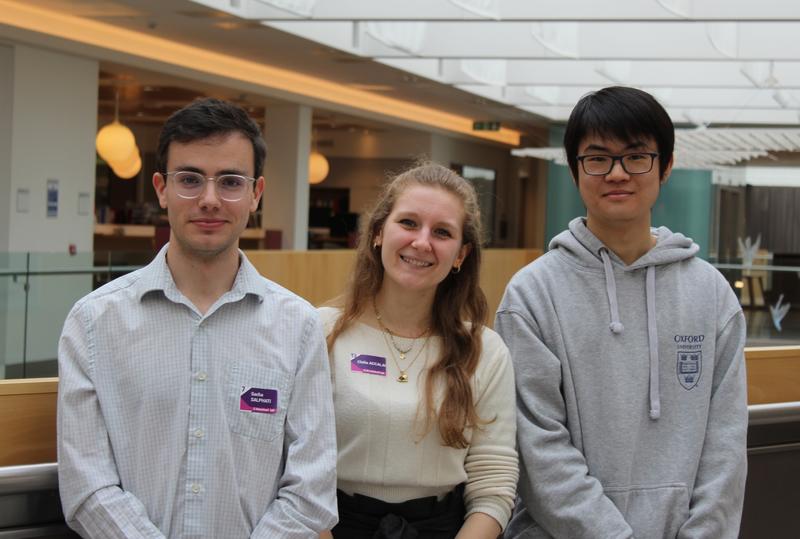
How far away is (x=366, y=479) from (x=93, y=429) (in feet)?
2.10

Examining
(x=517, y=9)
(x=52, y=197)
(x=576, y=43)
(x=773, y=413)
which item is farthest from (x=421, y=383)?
(x=576, y=43)

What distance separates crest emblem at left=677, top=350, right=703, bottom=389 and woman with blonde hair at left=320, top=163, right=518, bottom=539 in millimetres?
409

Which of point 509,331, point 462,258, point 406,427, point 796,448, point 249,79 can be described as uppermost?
point 249,79

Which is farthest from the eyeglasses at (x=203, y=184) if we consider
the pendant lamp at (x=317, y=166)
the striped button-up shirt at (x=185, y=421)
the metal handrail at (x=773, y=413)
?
Answer: the pendant lamp at (x=317, y=166)

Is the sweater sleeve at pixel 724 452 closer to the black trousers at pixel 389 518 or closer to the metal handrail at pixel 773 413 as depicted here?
the black trousers at pixel 389 518

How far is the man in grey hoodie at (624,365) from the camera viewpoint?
2.54 m

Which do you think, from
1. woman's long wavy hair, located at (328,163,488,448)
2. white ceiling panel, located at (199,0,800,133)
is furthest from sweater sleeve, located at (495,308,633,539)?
white ceiling panel, located at (199,0,800,133)

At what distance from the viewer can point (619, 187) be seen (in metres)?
2.59

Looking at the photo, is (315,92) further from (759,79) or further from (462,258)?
(462,258)

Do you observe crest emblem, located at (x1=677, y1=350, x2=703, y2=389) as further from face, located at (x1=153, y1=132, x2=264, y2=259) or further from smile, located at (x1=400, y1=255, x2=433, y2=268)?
face, located at (x1=153, y1=132, x2=264, y2=259)

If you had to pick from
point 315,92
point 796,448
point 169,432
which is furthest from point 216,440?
point 315,92

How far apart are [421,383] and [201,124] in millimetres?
772

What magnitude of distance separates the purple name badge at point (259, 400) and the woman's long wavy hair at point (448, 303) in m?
0.35

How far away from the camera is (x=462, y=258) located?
2.69 meters
